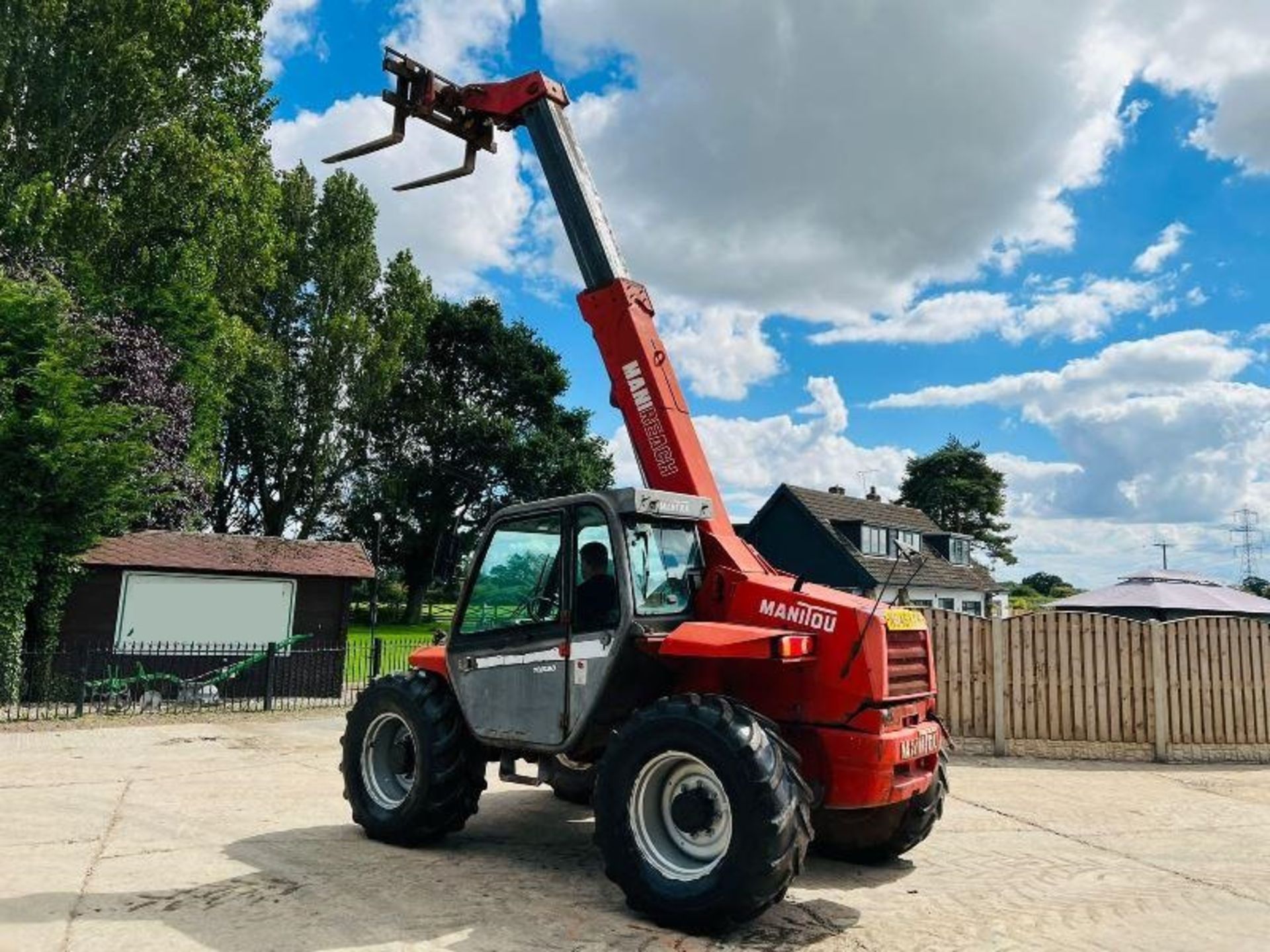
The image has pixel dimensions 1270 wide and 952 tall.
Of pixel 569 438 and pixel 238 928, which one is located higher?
pixel 569 438

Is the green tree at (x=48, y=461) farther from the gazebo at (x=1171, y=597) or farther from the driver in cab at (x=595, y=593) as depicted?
the gazebo at (x=1171, y=597)

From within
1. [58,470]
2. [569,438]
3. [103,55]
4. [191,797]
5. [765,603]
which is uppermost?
[103,55]

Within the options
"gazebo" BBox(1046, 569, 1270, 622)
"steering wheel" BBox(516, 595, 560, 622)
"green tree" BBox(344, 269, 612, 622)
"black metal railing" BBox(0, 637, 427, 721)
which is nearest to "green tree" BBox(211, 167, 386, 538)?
"green tree" BBox(344, 269, 612, 622)

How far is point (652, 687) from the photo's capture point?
17.6 ft

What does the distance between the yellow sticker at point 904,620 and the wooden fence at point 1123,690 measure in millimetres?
5608

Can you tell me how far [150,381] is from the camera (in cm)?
1936

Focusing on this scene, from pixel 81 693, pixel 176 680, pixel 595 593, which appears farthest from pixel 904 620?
pixel 176 680

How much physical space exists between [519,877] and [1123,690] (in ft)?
27.8

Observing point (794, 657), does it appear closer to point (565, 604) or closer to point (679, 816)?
point (679, 816)

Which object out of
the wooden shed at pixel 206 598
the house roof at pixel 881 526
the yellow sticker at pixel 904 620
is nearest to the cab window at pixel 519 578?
the yellow sticker at pixel 904 620

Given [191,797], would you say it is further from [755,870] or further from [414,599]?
[414,599]

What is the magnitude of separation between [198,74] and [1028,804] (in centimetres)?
2240

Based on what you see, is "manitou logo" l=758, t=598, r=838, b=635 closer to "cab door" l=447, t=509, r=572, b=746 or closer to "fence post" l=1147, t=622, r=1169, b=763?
"cab door" l=447, t=509, r=572, b=746

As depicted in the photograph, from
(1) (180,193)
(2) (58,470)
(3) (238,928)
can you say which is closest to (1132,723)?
(3) (238,928)
